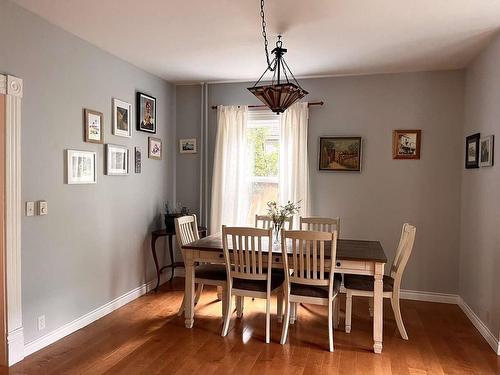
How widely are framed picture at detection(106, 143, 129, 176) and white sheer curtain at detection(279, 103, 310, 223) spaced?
6.04 ft

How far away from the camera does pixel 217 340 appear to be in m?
3.42

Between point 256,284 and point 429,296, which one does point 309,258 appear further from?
point 429,296

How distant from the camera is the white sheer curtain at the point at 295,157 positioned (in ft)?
16.0

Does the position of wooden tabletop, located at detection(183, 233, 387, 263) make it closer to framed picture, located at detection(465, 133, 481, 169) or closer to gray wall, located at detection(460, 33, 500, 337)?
gray wall, located at detection(460, 33, 500, 337)

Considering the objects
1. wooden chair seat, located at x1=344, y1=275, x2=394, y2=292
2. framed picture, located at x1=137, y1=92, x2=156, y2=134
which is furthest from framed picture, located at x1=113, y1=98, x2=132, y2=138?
wooden chair seat, located at x1=344, y1=275, x2=394, y2=292

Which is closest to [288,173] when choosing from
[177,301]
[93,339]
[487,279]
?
[177,301]

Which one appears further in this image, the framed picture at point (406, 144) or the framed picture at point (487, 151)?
the framed picture at point (406, 144)

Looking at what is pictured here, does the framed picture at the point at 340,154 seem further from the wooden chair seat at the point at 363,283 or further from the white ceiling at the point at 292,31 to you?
the wooden chair seat at the point at 363,283

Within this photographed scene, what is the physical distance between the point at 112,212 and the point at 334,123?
2720 millimetres

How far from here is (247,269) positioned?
11.3 ft

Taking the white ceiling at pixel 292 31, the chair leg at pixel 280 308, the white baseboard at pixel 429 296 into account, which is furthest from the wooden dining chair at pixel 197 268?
the white baseboard at pixel 429 296

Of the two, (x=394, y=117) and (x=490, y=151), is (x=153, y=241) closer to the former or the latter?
(x=394, y=117)

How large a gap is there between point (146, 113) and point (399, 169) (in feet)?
9.84

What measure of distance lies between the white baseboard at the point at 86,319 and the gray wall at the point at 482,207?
139 inches
